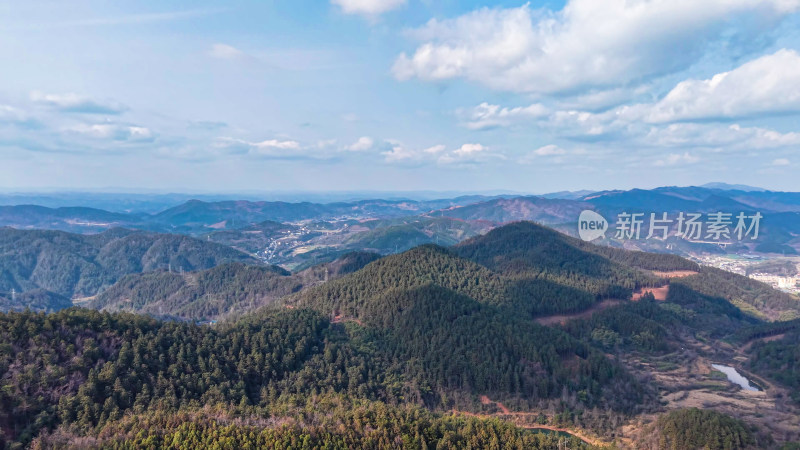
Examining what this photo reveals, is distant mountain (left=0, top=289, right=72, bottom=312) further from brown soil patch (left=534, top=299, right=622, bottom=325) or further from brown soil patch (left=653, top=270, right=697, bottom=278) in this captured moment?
brown soil patch (left=653, top=270, right=697, bottom=278)

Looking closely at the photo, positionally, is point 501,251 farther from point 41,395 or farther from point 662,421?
point 41,395

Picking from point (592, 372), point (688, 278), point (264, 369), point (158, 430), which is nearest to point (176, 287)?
point (264, 369)

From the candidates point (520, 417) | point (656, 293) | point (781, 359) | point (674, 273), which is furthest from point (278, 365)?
point (674, 273)

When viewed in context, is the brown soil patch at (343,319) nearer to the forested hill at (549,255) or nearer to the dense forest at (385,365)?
the dense forest at (385,365)

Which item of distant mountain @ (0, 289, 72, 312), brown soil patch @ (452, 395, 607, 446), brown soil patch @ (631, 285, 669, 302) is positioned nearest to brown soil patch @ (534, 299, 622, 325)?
brown soil patch @ (631, 285, 669, 302)

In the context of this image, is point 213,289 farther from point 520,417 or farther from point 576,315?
point 520,417

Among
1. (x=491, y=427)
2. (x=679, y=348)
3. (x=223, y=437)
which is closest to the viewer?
(x=223, y=437)
